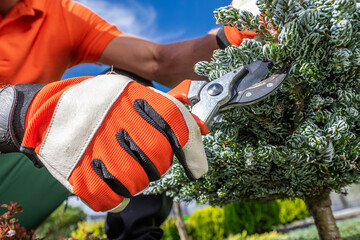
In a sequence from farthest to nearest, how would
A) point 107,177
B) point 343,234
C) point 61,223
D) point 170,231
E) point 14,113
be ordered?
1. point 61,223
2. point 170,231
3. point 343,234
4. point 14,113
5. point 107,177

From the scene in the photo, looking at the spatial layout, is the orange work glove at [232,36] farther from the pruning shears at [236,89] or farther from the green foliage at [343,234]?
the green foliage at [343,234]

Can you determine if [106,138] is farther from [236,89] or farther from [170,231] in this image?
[170,231]

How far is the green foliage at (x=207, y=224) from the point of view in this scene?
5.57 meters

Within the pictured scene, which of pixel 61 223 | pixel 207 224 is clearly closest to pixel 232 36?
pixel 207 224

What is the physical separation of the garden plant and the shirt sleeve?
34.5 inches

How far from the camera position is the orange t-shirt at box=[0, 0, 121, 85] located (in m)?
1.32

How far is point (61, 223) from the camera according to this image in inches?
293

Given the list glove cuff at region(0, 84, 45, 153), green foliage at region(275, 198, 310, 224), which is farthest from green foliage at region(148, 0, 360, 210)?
green foliage at region(275, 198, 310, 224)

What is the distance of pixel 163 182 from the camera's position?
43.7 inches

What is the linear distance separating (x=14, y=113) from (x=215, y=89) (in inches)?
19.6

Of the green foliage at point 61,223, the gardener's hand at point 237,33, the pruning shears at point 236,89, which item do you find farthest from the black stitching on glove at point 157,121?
the green foliage at point 61,223

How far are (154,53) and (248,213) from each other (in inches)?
190

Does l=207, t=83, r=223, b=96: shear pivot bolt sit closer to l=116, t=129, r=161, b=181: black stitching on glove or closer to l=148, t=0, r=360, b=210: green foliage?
l=148, t=0, r=360, b=210: green foliage

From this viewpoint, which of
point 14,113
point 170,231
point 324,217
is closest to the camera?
point 14,113
